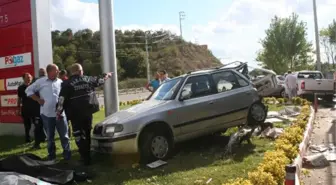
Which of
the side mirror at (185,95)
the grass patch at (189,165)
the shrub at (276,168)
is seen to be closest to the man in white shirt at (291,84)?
the grass patch at (189,165)

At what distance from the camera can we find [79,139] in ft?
21.3

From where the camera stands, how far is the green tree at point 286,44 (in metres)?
40.0

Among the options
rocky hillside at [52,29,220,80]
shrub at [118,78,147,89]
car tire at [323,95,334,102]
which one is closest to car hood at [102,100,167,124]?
car tire at [323,95,334,102]

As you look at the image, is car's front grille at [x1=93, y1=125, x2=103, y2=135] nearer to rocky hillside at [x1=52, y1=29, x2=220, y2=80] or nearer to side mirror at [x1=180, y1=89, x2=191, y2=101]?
side mirror at [x1=180, y1=89, x2=191, y2=101]

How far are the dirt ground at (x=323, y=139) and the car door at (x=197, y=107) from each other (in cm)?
203

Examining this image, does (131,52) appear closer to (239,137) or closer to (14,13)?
(14,13)

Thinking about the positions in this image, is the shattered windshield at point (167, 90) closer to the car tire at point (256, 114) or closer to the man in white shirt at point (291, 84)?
the car tire at point (256, 114)

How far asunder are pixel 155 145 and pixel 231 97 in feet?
6.98

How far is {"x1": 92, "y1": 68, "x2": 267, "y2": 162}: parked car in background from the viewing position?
20.8 ft

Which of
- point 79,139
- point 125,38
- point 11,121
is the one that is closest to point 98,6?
point 79,139

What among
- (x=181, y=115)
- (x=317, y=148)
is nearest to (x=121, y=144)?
(x=181, y=115)

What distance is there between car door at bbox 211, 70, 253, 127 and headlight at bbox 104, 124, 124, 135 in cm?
213

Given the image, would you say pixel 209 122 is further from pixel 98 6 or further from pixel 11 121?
pixel 11 121

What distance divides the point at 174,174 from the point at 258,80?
601 cm
